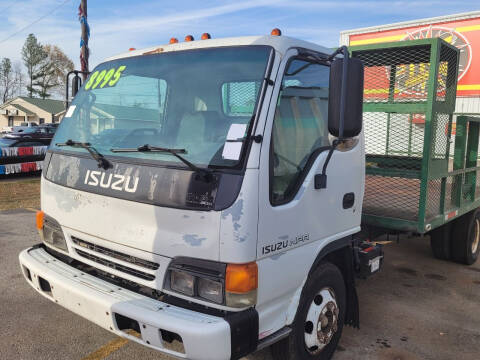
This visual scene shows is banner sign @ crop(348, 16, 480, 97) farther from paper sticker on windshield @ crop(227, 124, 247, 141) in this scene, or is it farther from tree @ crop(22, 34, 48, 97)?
tree @ crop(22, 34, 48, 97)

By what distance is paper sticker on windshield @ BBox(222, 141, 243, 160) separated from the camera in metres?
2.26

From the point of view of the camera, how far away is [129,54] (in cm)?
319

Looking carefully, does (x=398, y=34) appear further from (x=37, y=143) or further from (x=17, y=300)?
(x=17, y=300)

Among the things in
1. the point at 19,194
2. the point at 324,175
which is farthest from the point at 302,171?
the point at 19,194

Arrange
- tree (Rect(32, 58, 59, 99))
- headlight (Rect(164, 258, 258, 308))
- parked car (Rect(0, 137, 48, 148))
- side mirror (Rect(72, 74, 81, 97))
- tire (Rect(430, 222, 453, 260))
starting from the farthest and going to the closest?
tree (Rect(32, 58, 59, 99)) → parked car (Rect(0, 137, 48, 148)) → tire (Rect(430, 222, 453, 260)) → side mirror (Rect(72, 74, 81, 97)) → headlight (Rect(164, 258, 258, 308))

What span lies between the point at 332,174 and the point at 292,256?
647mm

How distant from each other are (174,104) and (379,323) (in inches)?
105

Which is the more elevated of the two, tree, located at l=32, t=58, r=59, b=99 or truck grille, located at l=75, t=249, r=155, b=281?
tree, located at l=32, t=58, r=59, b=99

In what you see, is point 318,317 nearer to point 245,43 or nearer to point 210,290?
point 210,290

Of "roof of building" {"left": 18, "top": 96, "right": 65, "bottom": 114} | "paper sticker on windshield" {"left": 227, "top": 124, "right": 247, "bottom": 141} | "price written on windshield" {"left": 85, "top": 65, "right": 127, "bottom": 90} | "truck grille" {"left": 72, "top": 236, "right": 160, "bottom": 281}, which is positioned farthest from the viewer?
"roof of building" {"left": 18, "top": 96, "right": 65, "bottom": 114}

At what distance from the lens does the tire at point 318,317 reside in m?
2.64

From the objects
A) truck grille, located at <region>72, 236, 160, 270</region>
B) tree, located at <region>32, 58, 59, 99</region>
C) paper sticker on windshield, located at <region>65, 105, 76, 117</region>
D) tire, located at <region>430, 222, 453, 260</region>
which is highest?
tree, located at <region>32, 58, 59, 99</region>

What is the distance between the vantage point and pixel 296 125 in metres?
2.65

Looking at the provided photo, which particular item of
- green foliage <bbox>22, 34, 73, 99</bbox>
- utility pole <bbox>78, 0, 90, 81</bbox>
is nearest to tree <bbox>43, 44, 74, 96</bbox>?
green foliage <bbox>22, 34, 73, 99</bbox>
